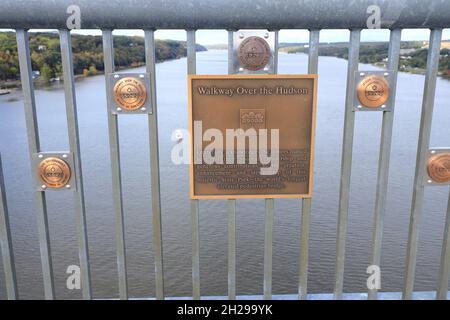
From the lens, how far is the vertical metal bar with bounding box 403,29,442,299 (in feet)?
6.10

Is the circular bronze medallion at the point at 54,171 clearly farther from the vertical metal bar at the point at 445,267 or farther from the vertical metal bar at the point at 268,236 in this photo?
the vertical metal bar at the point at 445,267

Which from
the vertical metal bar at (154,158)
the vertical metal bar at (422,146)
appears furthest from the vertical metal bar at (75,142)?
the vertical metal bar at (422,146)

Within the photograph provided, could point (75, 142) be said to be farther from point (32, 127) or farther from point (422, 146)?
point (422, 146)

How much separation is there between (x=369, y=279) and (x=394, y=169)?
7.35 metres

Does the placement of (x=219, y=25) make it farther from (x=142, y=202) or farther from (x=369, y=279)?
(x=142, y=202)

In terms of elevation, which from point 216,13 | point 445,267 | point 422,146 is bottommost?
point 445,267

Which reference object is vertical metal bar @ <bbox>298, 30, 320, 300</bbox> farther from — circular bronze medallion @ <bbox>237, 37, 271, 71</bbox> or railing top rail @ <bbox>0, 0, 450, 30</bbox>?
circular bronze medallion @ <bbox>237, 37, 271, 71</bbox>

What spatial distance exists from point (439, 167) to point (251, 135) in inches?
38.4

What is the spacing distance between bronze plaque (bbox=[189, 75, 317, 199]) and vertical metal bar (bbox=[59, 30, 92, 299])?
569 millimetres

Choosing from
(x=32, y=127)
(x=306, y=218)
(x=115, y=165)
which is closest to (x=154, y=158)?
(x=115, y=165)

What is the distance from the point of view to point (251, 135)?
1.97 meters

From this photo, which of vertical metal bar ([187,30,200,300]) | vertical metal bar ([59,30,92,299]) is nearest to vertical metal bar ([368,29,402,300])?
vertical metal bar ([187,30,200,300])
